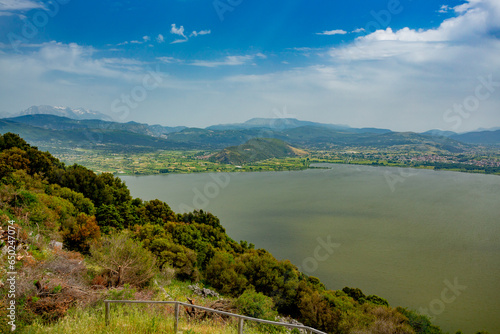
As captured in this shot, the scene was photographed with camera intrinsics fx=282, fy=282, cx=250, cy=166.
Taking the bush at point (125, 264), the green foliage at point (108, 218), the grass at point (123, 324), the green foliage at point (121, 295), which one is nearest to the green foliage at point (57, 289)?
the grass at point (123, 324)

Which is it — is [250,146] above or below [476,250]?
above

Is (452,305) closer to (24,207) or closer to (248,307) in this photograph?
(248,307)

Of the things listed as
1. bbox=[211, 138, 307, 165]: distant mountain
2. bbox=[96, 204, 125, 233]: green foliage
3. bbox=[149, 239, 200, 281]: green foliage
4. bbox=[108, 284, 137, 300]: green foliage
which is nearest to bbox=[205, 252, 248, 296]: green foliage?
bbox=[149, 239, 200, 281]: green foliage

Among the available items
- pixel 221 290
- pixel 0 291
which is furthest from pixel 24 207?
pixel 221 290

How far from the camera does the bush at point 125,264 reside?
25.2 ft

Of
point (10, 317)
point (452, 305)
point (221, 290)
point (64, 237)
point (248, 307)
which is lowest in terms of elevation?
point (452, 305)

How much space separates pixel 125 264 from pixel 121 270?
0.35m

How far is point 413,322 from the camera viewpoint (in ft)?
43.9

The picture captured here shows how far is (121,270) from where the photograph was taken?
24.8ft

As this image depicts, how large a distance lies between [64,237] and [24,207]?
6.03ft

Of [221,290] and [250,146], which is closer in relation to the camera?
[221,290]

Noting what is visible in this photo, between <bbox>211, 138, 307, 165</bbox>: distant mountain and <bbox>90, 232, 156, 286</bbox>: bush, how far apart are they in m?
97.8

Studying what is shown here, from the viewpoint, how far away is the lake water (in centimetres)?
1908

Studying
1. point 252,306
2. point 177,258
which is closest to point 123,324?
point 252,306
